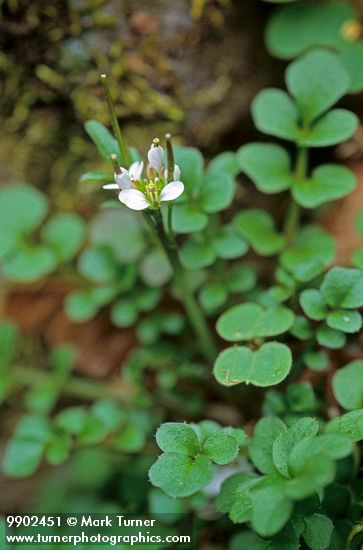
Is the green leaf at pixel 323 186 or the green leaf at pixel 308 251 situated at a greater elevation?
the green leaf at pixel 323 186

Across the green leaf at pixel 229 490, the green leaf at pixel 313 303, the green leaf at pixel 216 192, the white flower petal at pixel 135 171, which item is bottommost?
the green leaf at pixel 229 490

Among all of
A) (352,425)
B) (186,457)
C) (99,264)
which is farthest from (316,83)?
(186,457)

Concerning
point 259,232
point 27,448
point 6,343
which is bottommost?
point 27,448

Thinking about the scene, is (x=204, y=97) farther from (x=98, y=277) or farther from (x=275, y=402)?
(x=275, y=402)

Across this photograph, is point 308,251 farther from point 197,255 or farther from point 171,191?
point 171,191

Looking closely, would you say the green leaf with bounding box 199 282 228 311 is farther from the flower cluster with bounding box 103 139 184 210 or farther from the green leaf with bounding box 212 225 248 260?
the flower cluster with bounding box 103 139 184 210

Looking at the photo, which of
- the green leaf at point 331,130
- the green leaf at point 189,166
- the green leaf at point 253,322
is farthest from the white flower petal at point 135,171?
the green leaf at point 331,130

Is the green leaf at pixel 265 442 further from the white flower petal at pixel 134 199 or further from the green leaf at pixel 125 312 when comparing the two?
the green leaf at pixel 125 312
